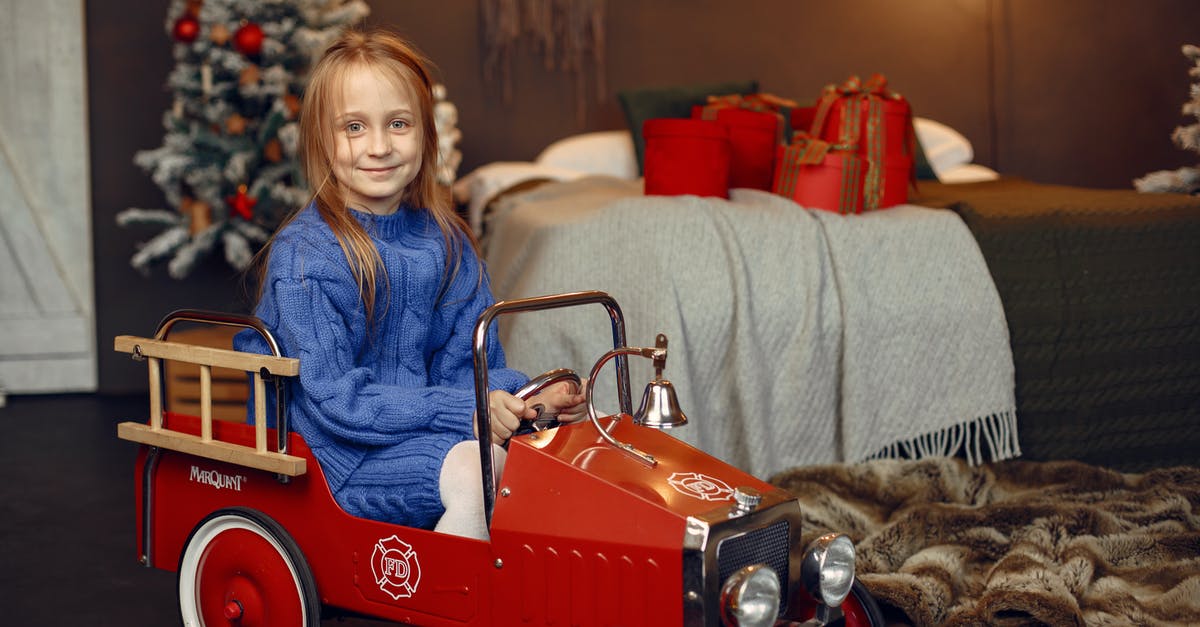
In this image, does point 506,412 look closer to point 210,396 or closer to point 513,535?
point 513,535

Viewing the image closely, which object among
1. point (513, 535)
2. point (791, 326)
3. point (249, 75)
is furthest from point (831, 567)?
point (249, 75)

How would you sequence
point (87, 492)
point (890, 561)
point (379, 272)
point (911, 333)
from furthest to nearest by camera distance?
point (87, 492)
point (911, 333)
point (890, 561)
point (379, 272)

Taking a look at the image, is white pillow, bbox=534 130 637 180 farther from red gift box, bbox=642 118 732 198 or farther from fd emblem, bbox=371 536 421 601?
fd emblem, bbox=371 536 421 601

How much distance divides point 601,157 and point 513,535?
294cm

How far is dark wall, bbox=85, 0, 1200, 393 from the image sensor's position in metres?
4.20

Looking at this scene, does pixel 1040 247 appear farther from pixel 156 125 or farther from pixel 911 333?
pixel 156 125

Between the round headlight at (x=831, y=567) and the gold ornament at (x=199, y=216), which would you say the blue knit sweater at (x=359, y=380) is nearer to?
the round headlight at (x=831, y=567)

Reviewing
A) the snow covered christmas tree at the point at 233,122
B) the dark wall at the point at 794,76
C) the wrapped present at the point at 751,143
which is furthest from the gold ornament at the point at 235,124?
the wrapped present at the point at 751,143

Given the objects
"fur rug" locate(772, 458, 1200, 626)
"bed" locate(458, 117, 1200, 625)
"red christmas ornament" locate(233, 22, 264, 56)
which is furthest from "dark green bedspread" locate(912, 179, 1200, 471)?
"red christmas ornament" locate(233, 22, 264, 56)

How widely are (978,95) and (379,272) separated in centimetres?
406

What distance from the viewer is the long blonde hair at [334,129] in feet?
5.32

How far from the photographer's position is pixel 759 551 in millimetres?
1354

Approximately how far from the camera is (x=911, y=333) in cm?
262

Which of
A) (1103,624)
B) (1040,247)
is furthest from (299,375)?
(1040,247)
